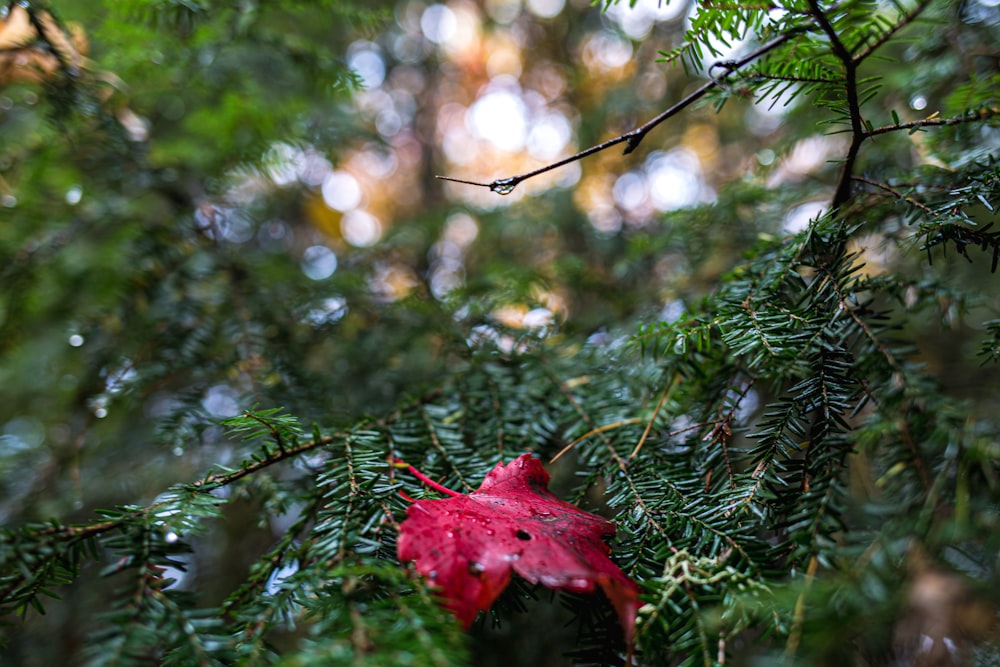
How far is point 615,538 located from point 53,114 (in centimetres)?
111

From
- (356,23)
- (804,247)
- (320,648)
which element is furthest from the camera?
(356,23)

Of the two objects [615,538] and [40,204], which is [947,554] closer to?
[615,538]

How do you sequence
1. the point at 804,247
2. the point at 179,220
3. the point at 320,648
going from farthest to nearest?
the point at 179,220 < the point at 804,247 < the point at 320,648

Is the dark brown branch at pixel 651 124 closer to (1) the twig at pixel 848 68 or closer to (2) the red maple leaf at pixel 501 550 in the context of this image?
(1) the twig at pixel 848 68

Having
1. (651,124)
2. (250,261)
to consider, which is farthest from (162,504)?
(250,261)

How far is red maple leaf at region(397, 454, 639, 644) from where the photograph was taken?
410 millimetres

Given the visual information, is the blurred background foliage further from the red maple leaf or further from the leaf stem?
the red maple leaf

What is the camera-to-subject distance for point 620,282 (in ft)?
4.47

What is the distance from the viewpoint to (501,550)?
0.44m

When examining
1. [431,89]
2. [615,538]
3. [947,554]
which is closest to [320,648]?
[615,538]

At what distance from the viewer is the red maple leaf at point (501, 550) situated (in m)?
0.41

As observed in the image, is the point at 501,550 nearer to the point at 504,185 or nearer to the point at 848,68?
the point at 504,185

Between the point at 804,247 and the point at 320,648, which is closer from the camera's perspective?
the point at 320,648

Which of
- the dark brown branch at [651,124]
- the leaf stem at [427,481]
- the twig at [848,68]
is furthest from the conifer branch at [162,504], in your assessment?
the twig at [848,68]
